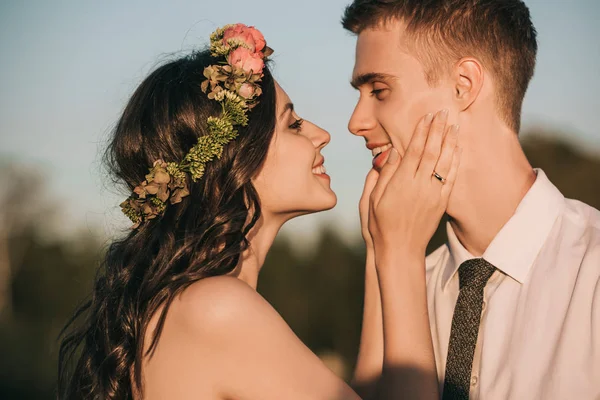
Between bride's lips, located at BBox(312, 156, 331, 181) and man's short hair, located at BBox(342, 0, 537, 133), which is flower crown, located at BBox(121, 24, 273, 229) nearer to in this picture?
bride's lips, located at BBox(312, 156, 331, 181)

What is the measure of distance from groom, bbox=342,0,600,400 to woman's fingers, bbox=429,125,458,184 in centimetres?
8

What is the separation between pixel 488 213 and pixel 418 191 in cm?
42

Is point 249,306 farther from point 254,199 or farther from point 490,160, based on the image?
point 490,160

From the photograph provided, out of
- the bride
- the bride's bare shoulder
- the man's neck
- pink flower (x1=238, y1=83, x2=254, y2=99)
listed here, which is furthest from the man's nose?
the bride's bare shoulder

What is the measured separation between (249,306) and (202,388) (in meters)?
0.45

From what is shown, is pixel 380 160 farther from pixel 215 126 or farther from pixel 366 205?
pixel 215 126

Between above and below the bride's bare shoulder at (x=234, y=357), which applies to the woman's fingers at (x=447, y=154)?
above

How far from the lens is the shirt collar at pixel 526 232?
3773 mm

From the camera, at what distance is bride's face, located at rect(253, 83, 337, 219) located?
4301 mm

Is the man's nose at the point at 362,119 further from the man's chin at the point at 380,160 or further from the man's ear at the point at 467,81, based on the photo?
the man's ear at the point at 467,81

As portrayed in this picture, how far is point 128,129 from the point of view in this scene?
163 inches

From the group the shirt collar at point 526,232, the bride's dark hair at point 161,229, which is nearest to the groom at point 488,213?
the shirt collar at point 526,232

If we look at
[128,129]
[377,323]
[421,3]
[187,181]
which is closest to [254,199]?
[187,181]

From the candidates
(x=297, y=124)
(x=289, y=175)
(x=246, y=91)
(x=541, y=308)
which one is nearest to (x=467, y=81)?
(x=297, y=124)
